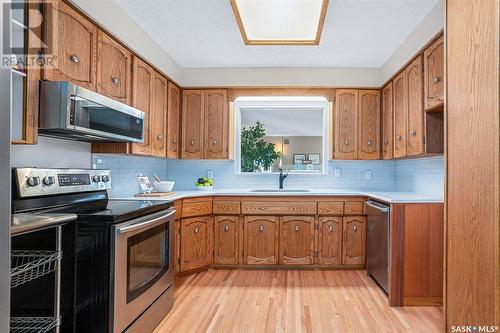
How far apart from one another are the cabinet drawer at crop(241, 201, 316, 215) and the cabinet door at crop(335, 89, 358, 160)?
775mm

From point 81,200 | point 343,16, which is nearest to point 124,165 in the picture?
point 81,200

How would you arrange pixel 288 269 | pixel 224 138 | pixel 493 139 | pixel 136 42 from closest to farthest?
1. pixel 493 139
2. pixel 136 42
3. pixel 288 269
4. pixel 224 138

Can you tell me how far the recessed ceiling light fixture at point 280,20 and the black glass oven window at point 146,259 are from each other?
1695 mm

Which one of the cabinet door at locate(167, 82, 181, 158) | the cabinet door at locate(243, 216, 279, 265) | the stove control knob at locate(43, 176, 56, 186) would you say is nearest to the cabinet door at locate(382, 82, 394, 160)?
the cabinet door at locate(243, 216, 279, 265)

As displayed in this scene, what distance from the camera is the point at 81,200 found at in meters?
1.87

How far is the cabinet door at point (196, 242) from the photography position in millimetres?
3072

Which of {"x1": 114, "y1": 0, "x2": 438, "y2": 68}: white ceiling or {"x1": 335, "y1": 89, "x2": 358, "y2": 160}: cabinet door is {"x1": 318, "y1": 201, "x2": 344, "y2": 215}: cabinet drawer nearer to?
{"x1": 335, "y1": 89, "x2": 358, "y2": 160}: cabinet door

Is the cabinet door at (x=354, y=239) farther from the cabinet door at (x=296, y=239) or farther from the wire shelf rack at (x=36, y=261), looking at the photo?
the wire shelf rack at (x=36, y=261)

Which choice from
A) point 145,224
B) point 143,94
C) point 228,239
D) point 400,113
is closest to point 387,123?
point 400,113

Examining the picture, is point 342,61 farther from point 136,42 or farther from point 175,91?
point 136,42

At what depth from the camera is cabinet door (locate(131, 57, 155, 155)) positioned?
262 cm

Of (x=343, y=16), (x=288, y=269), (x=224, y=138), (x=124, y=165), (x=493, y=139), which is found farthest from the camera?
(x=224, y=138)

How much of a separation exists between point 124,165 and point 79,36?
1.29m

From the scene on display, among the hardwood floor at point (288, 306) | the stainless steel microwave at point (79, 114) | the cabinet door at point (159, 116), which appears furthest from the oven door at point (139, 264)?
the cabinet door at point (159, 116)
